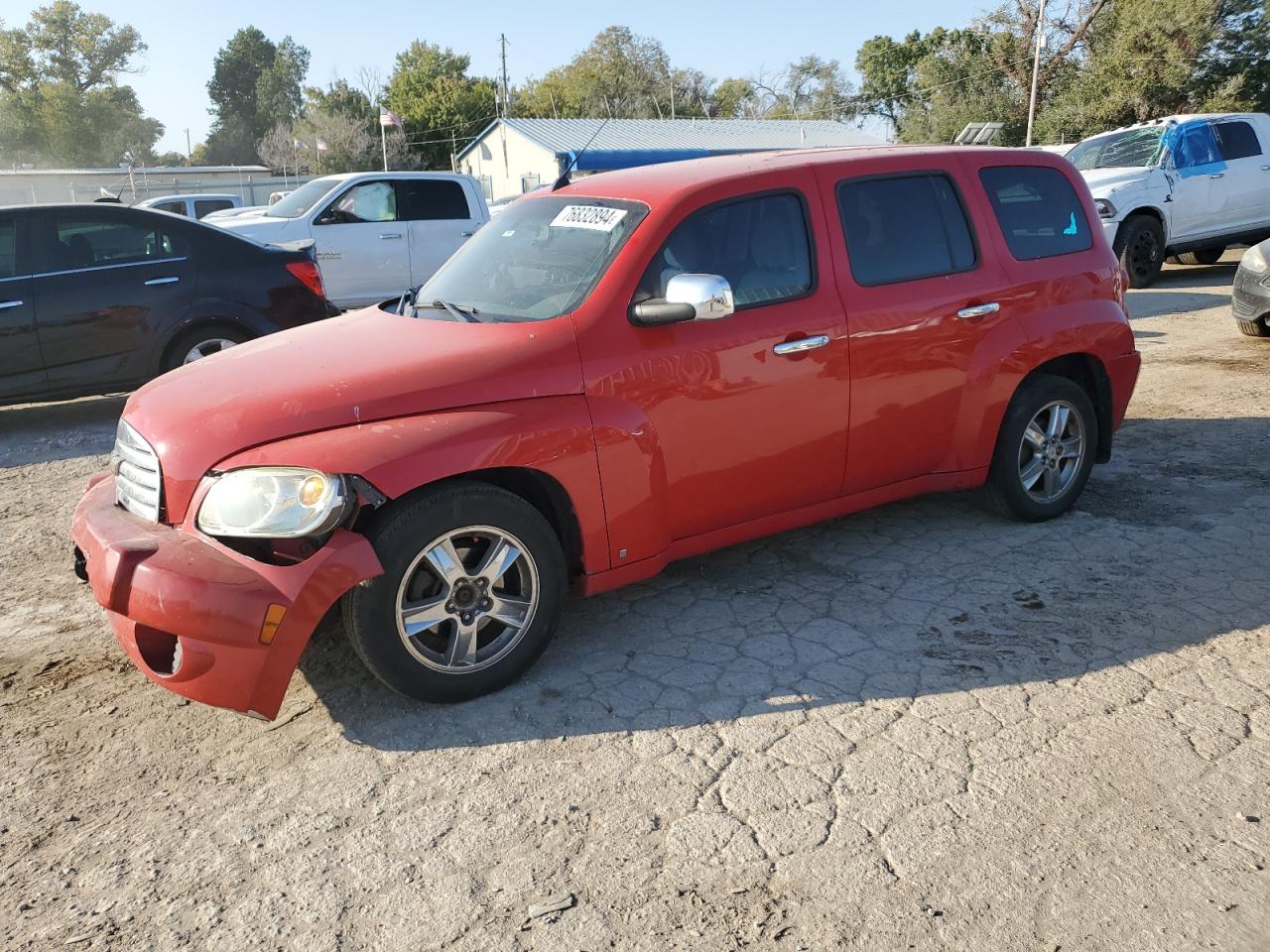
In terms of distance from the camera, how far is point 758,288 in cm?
424

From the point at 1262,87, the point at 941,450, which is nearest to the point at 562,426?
the point at 941,450

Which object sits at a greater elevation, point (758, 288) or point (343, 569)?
point (758, 288)

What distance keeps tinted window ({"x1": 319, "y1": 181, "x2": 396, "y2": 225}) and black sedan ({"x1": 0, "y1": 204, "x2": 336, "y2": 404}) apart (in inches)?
157

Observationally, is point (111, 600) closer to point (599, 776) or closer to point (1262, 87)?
point (599, 776)

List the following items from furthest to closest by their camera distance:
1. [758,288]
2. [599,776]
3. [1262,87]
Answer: [1262,87] < [758,288] < [599,776]

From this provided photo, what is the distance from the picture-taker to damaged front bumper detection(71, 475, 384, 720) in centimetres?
316

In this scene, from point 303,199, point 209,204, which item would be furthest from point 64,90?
point 303,199

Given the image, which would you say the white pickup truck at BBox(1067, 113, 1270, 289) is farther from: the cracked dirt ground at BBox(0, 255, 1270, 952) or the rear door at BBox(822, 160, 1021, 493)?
the cracked dirt ground at BBox(0, 255, 1270, 952)

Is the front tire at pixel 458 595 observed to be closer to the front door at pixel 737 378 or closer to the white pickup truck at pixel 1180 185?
the front door at pixel 737 378

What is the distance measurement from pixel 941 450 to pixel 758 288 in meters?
1.27

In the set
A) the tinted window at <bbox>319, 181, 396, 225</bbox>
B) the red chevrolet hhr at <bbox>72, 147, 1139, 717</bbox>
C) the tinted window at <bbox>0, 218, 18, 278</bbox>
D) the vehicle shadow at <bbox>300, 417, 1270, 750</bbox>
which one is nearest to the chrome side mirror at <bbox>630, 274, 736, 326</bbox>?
the red chevrolet hhr at <bbox>72, 147, 1139, 717</bbox>

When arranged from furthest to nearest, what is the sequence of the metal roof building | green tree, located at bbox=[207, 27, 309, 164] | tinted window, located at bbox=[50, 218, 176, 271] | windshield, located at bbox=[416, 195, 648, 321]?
green tree, located at bbox=[207, 27, 309, 164], the metal roof building, tinted window, located at bbox=[50, 218, 176, 271], windshield, located at bbox=[416, 195, 648, 321]

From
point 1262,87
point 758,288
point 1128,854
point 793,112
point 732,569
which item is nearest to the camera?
point 1128,854

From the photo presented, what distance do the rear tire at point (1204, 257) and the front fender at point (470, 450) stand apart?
1362 cm
